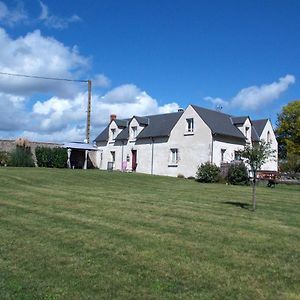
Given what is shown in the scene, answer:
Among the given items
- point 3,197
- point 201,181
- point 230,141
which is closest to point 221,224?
point 3,197

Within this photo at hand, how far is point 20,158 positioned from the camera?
1518 inches

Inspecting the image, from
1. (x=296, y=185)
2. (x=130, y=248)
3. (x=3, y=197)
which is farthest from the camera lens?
(x=296, y=185)

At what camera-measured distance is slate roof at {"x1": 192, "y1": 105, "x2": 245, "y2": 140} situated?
39278 millimetres

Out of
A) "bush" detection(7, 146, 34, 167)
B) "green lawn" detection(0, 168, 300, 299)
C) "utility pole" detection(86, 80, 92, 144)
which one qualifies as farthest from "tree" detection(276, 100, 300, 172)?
"green lawn" detection(0, 168, 300, 299)

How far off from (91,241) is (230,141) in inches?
1294

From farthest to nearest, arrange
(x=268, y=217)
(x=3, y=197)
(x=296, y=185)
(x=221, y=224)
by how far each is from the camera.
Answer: (x=296, y=185) → (x=3, y=197) → (x=268, y=217) → (x=221, y=224)

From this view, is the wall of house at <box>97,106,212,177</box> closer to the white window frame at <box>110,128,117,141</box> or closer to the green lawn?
the white window frame at <box>110,128,117,141</box>

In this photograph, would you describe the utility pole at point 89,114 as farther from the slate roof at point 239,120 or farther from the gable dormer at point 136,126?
the slate roof at point 239,120

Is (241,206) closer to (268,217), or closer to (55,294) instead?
(268,217)

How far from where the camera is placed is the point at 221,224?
11.6 meters

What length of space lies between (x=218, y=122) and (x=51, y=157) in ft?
51.1

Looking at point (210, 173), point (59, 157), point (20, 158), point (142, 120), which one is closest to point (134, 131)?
point (142, 120)

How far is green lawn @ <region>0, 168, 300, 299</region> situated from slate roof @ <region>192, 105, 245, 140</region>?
25.6m

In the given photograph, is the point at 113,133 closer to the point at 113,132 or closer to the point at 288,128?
the point at 113,132
